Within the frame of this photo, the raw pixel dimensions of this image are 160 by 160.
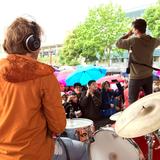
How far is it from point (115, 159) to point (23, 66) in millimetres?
1231

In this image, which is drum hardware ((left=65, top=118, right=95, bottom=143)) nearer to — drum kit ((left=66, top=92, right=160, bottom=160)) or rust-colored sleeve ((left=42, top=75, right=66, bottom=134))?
drum kit ((left=66, top=92, right=160, bottom=160))

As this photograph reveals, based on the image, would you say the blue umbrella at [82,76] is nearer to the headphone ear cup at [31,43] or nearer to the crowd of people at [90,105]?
the crowd of people at [90,105]

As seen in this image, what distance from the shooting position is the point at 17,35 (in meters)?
1.68

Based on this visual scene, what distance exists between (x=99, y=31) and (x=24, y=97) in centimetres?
1710

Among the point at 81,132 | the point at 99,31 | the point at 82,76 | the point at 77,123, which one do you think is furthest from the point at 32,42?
the point at 99,31

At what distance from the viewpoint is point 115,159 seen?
8.51ft

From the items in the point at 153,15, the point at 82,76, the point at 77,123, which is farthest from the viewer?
the point at 153,15

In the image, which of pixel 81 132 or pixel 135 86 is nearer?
pixel 81 132

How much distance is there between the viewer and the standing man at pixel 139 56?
10.9 ft

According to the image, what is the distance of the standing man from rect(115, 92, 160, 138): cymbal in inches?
45.5

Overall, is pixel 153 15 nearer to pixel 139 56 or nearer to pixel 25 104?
pixel 139 56

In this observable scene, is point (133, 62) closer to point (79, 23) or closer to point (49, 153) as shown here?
point (49, 153)

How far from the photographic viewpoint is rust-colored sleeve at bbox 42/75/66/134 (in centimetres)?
166

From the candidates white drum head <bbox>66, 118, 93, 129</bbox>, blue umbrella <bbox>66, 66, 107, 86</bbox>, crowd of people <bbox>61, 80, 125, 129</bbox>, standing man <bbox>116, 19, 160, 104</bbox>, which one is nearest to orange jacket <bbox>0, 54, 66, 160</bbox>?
white drum head <bbox>66, 118, 93, 129</bbox>
